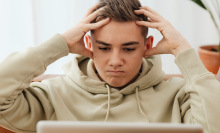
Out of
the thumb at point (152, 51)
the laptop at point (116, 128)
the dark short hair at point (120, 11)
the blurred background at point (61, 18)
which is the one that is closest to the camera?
the laptop at point (116, 128)

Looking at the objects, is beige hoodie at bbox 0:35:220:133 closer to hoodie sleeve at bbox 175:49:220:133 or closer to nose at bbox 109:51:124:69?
hoodie sleeve at bbox 175:49:220:133

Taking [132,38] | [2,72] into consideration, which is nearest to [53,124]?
[2,72]

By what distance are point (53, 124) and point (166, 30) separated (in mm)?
781

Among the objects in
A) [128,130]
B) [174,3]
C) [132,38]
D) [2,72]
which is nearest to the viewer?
[128,130]

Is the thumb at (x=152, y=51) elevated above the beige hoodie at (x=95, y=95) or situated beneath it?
elevated above

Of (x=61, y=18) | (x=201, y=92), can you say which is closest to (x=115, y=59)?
(x=201, y=92)

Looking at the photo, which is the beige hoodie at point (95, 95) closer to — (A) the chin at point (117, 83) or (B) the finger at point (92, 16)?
(A) the chin at point (117, 83)

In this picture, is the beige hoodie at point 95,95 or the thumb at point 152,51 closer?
the beige hoodie at point 95,95

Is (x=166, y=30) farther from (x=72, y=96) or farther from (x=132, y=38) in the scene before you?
(x=72, y=96)

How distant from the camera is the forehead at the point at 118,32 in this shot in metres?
1.31

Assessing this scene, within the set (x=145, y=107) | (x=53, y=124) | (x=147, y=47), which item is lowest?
(x=145, y=107)

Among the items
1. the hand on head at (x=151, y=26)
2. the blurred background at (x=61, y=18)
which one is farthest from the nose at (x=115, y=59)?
the blurred background at (x=61, y=18)

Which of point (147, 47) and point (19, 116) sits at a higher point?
point (147, 47)

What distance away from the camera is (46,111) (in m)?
1.37
